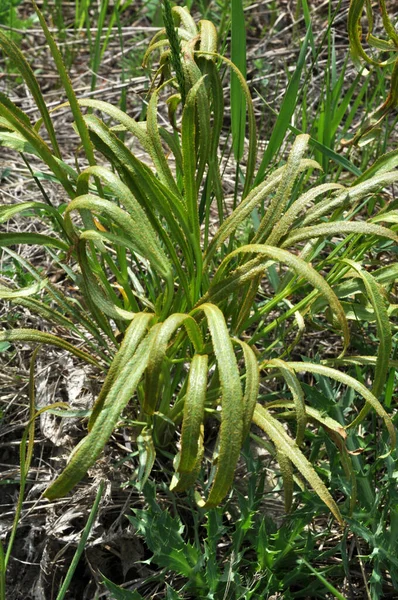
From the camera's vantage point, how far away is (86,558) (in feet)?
5.12

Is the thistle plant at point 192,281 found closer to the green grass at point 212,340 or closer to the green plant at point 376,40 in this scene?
the green grass at point 212,340

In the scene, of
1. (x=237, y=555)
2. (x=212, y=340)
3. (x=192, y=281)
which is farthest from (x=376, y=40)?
(x=237, y=555)

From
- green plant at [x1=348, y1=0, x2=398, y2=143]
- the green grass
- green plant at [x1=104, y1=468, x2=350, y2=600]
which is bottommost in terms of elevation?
green plant at [x1=104, y1=468, x2=350, y2=600]

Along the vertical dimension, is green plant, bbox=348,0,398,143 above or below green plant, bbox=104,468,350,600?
above

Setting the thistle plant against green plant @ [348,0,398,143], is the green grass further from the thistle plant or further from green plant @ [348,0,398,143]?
green plant @ [348,0,398,143]

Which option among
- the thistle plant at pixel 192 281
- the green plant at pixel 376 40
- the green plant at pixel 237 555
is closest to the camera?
the thistle plant at pixel 192 281

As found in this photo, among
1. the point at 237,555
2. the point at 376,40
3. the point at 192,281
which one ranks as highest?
the point at 376,40

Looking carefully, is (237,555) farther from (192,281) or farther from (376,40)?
(376,40)

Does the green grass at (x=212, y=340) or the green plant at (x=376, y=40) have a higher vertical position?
the green plant at (x=376, y=40)

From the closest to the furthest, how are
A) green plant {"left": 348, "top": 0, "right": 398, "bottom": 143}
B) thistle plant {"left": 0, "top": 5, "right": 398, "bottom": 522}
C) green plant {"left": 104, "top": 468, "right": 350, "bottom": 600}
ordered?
thistle plant {"left": 0, "top": 5, "right": 398, "bottom": 522} < green plant {"left": 104, "top": 468, "right": 350, "bottom": 600} < green plant {"left": 348, "top": 0, "right": 398, "bottom": 143}

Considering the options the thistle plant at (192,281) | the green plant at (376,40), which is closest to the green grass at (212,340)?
the thistle plant at (192,281)

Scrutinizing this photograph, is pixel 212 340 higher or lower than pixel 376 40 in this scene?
lower

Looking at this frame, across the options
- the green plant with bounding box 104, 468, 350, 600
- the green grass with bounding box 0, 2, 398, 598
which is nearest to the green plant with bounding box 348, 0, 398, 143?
the green grass with bounding box 0, 2, 398, 598

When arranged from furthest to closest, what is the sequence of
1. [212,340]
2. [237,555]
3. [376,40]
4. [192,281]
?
[376,40]
[192,281]
[237,555]
[212,340]
